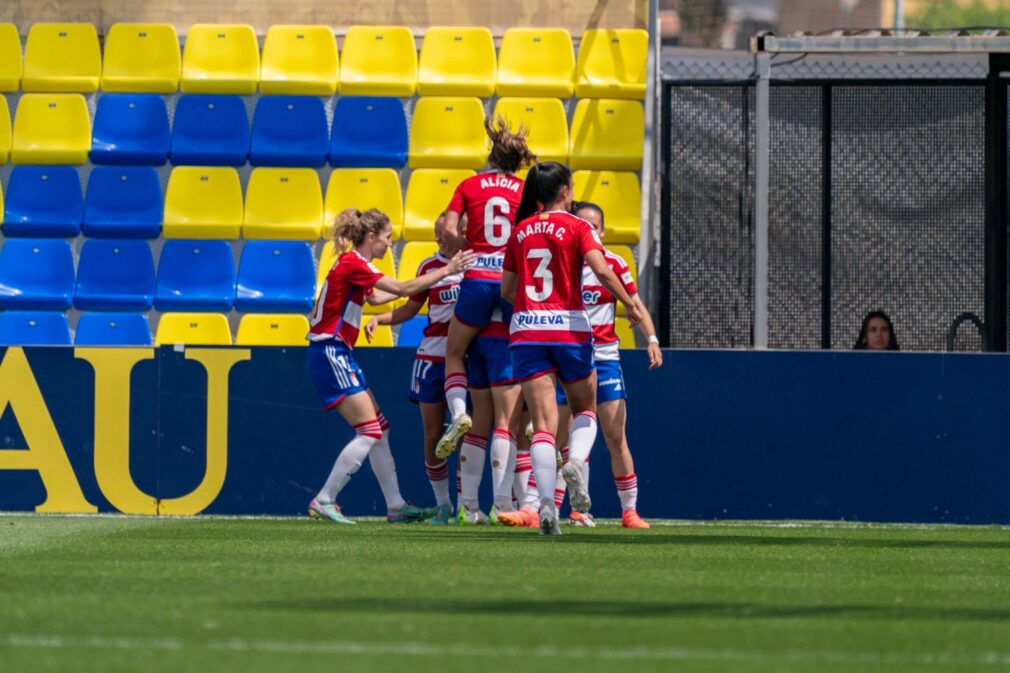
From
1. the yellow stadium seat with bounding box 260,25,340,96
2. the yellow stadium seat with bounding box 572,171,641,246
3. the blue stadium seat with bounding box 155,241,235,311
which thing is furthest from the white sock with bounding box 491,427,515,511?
the yellow stadium seat with bounding box 260,25,340,96

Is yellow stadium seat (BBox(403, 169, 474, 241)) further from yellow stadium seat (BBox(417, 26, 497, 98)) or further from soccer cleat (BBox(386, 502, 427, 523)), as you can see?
soccer cleat (BBox(386, 502, 427, 523))

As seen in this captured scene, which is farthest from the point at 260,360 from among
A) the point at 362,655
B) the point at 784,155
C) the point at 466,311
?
the point at 362,655

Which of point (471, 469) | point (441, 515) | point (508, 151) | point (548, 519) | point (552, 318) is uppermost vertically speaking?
point (508, 151)

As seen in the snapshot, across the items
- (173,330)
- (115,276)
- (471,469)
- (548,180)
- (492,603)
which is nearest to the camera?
(492,603)

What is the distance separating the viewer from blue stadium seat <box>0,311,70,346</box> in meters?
13.1

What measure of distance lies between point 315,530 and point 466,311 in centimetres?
164

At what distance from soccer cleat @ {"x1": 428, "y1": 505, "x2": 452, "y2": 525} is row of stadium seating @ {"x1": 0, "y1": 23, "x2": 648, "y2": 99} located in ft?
17.0

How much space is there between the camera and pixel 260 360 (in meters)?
10.8

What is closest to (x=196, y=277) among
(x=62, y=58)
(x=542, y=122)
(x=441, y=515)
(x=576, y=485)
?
(x=62, y=58)

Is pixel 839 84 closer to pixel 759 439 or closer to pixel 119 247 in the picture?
pixel 759 439

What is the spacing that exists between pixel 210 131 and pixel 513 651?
10562 millimetres

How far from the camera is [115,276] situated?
13547 millimetres

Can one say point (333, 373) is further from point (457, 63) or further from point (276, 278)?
point (457, 63)

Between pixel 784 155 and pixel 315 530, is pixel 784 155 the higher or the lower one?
the higher one
